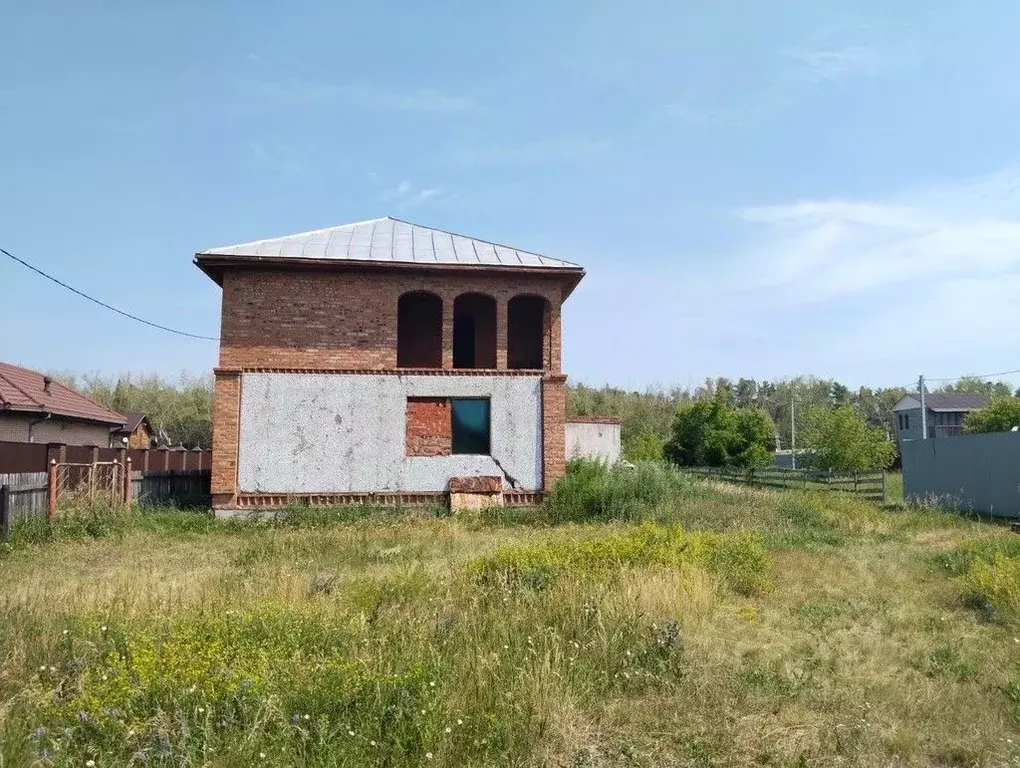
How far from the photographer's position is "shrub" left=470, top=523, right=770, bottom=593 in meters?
7.46

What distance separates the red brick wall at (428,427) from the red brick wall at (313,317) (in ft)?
3.69

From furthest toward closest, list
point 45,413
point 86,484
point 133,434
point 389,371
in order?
1. point 133,434
2. point 45,413
3. point 389,371
4. point 86,484

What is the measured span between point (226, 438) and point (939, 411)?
165 ft

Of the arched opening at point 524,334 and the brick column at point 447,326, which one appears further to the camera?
the arched opening at point 524,334

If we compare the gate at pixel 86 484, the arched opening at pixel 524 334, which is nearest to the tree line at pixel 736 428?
the arched opening at pixel 524 334

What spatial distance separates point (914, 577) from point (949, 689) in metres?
4.68

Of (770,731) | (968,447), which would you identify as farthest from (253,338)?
(968,447)

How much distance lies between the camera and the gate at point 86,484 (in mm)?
13750

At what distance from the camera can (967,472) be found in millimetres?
18562

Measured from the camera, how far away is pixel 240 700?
396 cm

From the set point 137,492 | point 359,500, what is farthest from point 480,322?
point 137,492

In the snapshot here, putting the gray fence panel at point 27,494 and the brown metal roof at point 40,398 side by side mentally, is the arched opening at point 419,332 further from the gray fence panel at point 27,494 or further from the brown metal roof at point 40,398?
the brown metal roof at point 40,398

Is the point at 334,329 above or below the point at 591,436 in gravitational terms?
above

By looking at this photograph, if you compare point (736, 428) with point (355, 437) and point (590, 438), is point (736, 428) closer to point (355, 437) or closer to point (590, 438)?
point (590, 438)
